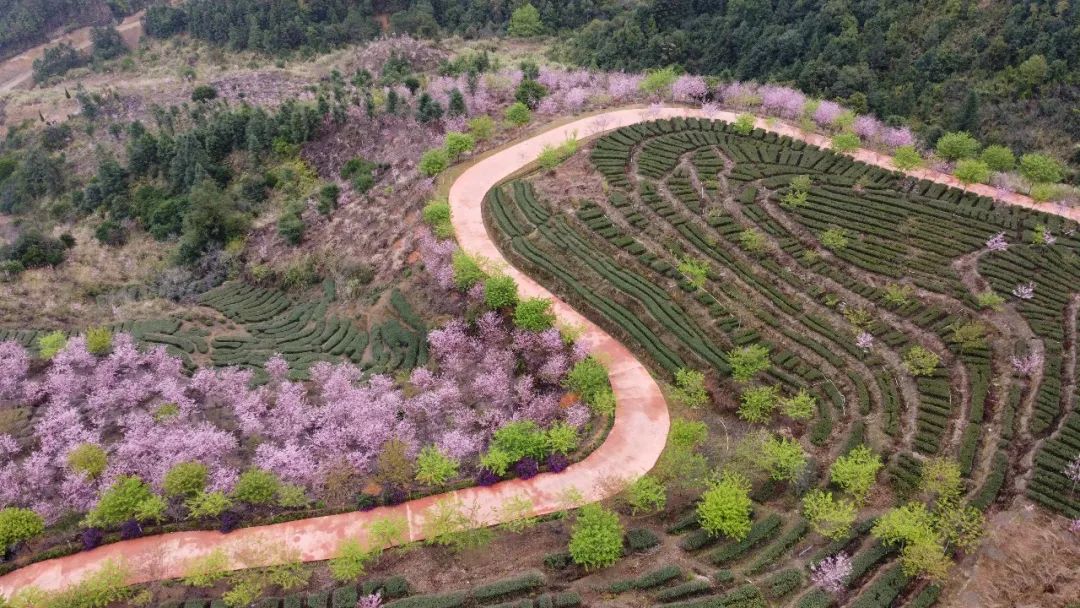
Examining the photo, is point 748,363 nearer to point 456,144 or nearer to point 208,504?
point 208,504

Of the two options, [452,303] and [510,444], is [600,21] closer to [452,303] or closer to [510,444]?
[452,303]

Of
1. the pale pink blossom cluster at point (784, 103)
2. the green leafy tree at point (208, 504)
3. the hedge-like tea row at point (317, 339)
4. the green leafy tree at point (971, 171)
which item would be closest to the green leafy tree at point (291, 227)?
the hedge-like tea row at point (317, 339)

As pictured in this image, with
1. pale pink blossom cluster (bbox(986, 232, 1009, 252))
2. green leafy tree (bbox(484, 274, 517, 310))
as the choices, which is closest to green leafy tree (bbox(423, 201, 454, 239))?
green leafy tree (bbox(484, 274, 517, 310))

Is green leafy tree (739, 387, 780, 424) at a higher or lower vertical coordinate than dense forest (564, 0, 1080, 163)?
lower

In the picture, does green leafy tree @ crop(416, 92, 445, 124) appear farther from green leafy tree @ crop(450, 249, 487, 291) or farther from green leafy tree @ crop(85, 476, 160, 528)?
green leafy tree @ crop(85, 476, 160, 528)

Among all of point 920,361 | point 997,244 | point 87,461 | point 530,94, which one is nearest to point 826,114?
point 997,244

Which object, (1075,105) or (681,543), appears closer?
(681,543)

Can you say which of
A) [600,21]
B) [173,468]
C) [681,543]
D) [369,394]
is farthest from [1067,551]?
[600,21]
